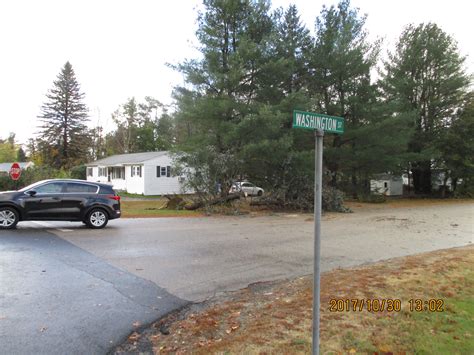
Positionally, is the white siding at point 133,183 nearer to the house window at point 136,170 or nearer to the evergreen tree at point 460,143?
the house window at point 136,170

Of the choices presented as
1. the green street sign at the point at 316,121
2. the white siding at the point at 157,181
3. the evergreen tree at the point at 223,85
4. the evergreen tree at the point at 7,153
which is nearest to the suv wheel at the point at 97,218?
the evergreen tree at the point at 223,85

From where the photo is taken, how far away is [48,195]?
41.7 feet

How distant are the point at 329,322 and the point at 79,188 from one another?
36.0 feet

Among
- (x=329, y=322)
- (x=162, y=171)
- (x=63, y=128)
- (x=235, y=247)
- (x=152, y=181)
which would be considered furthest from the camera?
(x=63, y=128)

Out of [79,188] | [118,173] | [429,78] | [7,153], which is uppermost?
[429,78]

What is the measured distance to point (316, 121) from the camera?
11.7ft

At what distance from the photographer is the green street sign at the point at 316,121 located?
3411mm

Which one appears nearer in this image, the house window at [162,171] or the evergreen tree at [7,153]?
the house window at [162,171]

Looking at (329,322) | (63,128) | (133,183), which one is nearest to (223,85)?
(133,183)

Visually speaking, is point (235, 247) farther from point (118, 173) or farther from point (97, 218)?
point (118, 173)

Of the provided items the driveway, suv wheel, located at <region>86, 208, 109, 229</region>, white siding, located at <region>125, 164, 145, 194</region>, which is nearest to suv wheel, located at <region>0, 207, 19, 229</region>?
the driveway
